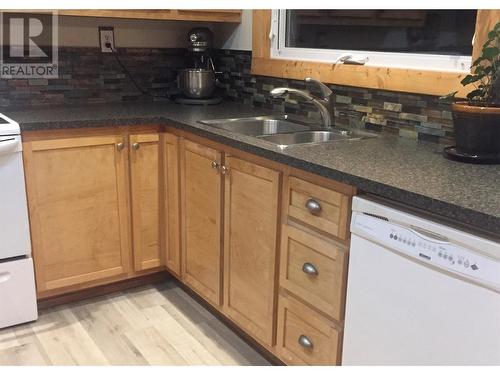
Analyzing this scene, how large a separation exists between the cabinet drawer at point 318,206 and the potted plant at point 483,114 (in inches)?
16.8

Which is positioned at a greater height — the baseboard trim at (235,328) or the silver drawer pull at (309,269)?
the silver drawer pull at (309,269)

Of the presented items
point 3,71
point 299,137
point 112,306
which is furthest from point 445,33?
point 3,71

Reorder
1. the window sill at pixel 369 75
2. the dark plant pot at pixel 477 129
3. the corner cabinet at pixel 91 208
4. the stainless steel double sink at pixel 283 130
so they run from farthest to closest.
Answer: the corner cabinet at pixel 91 208
the stainless steel double sink at pixel 283 130
the window sill at pixel 369 75
the dark plant pot at pixel 477 129

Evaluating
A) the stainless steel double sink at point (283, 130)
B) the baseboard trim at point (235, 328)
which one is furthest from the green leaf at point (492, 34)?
the baseboard trim at point (235, 328)

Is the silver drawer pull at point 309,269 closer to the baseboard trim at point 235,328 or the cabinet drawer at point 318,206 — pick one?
the cabinet drawer at point 318,206

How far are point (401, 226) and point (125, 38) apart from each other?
2.08m

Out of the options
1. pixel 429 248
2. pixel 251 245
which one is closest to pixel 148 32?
pixel 251 245

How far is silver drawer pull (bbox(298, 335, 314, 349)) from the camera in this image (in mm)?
1773

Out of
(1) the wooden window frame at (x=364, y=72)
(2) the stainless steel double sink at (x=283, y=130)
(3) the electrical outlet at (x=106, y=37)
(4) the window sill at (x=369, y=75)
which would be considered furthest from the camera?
(3) the electrical outlet at (x=106, y=37)

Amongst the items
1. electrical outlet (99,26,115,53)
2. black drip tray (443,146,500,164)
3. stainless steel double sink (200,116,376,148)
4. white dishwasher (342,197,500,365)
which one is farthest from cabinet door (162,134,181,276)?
black drip tray (443,146,500,164)

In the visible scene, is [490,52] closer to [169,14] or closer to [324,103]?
[324,103]

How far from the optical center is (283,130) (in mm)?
2479

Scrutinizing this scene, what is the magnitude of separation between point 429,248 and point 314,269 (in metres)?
0.48

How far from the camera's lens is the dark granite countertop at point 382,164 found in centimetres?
126
